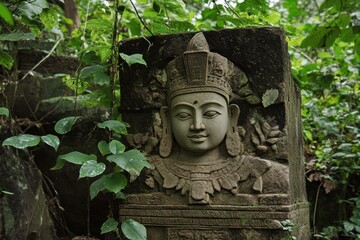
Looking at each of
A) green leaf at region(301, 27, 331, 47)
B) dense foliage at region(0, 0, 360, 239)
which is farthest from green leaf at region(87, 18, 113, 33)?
green leaf at region(301, 27, 331, 47)

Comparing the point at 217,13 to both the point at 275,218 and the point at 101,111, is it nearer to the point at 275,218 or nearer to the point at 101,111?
the point at 101,111

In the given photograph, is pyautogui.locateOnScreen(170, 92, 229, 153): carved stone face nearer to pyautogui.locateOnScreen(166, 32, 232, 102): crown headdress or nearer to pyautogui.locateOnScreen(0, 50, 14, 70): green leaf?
pyautogui.locateOnScreen(166, 32, 232, 102): crown headdress

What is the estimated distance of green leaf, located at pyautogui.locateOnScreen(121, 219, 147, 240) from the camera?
2878 millimetres

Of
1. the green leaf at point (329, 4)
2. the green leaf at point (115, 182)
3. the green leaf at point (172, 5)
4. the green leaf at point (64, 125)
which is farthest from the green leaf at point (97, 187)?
the green leaf at point (329, 4)

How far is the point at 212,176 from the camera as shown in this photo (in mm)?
3275

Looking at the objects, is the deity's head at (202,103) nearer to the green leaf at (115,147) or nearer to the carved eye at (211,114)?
the carved eye at (211,114)

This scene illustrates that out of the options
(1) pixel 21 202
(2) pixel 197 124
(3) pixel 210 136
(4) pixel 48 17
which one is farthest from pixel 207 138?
(1) pixel 21 202

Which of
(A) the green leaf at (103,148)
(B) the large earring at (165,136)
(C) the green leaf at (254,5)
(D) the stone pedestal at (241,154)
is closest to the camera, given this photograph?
(A) the green leaf at (103,148)

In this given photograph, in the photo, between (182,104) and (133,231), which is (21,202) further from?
(182,104)

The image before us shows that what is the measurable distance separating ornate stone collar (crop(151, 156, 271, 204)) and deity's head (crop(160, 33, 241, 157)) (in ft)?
0.33

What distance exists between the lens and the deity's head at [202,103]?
327 cm

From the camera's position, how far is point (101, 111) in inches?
183

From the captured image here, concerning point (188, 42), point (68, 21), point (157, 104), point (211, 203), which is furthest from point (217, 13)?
point (68, 21)

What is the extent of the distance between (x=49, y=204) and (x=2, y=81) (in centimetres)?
124
